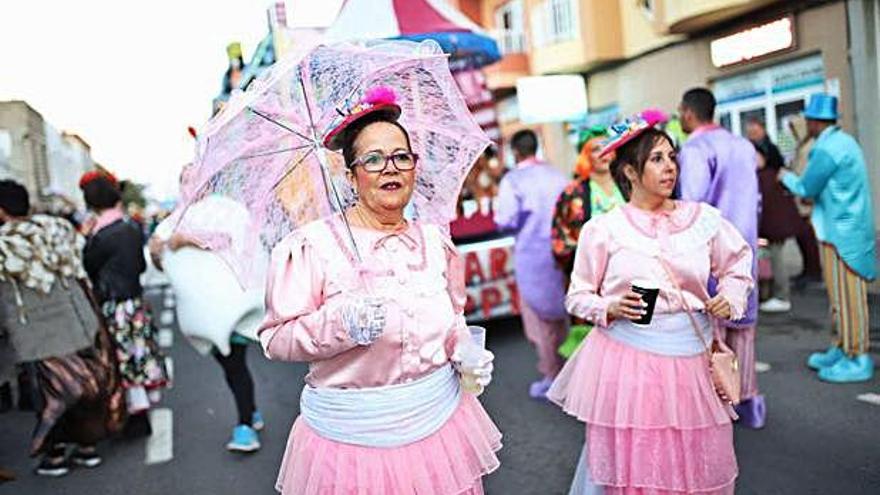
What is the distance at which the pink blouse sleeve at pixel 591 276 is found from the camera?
9.66 feet

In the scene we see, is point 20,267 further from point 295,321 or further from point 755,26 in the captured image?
point 755,26

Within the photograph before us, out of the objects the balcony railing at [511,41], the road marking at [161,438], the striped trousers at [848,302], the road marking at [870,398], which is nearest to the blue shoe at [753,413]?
the road marking at [870,398]

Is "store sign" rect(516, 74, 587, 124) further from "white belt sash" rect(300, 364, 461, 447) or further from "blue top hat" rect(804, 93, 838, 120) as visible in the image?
"white belt sash" rect(300, 364, 461, 447)

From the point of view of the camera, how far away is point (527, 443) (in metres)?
4.63

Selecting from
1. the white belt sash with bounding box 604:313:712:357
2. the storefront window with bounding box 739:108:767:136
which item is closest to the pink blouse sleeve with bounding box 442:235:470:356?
the white belt sash with bounding box 604:313:712:357

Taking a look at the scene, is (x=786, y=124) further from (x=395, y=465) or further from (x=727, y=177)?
(x=395, y=465)

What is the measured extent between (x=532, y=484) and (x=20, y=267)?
3.25 metres

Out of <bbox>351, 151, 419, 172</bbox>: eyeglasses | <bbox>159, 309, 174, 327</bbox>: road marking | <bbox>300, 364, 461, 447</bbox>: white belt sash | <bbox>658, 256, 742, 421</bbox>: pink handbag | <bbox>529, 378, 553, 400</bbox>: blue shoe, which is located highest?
<bbox>351, 151, 419, 172</bbox>: eyeglasses

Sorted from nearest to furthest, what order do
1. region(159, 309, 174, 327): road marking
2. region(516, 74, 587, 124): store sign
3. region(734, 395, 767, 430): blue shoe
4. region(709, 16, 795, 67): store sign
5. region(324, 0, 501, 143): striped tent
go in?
1. region(734, 395, 767, 430): blue shoe
2. region(324, 0, 501, 143): striped tent
3. region(159, 309, 174, 327): road marking
4. region(709, 16, 795, 67): store sign
5. region(516, 74, 587, 124): store sign

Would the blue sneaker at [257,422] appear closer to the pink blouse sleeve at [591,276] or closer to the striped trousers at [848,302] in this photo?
the pink blouse sleeve at [591,276]

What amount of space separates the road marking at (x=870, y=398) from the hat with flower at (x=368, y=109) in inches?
154

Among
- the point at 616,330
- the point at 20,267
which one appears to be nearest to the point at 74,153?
the point at 20,267

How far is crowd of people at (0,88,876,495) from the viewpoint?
2188 mm

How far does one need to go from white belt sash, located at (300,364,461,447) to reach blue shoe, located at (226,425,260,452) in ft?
9.70
